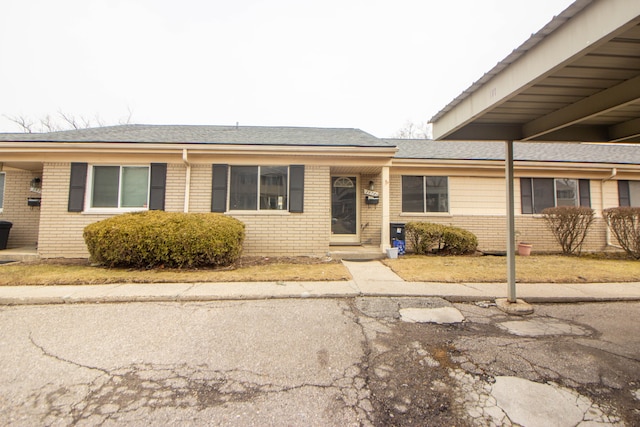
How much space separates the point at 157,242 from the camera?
6184mm

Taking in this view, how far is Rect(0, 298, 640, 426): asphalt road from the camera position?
1.91m

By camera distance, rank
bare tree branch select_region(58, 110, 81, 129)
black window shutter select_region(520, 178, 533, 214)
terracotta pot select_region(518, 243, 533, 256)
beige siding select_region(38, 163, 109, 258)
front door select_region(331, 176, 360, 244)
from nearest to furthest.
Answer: beige siding select_region(38, 163, 109, 258) < terracotta pot select_region(518, 243, 533, 256) < front door select_region(331, 176, 360, 244) < black window shutter select_region(520, 178, 533, 214) < bare tree branch select_region(58, 110, 81, 129)

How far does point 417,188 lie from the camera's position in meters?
10.0

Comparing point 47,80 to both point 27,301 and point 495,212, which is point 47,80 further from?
point 495,212

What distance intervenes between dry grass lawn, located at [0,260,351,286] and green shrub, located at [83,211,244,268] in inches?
11.0

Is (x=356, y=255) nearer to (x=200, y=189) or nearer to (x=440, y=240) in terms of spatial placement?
(x=440, y=240)

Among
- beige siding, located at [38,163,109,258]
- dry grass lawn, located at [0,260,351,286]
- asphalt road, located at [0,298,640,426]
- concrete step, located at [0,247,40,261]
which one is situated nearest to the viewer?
asphalt road, located at [0,298,640,426]

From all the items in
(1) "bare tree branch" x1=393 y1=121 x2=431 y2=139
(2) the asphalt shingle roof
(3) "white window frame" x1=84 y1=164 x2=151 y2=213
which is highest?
(1) "bare tree branch" x1=393 y1=121 x2=431 y2=139

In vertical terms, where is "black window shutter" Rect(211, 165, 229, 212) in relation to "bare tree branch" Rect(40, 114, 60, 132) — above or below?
below

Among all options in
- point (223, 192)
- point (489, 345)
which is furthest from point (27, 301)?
point (489, 345)

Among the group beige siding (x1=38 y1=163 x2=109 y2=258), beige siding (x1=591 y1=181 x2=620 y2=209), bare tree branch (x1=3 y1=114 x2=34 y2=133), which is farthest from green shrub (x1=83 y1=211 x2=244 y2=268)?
bare tree branch (x1=3 y1=114 x2=34 y2=133)

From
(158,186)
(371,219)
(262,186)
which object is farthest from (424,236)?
(158,186)

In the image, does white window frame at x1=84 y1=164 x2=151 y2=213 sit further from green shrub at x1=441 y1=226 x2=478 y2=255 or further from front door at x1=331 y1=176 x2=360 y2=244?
green shrub at x1=441 y1=226 x2=478 y2=255

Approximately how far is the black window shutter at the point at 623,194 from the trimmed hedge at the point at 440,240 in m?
6.81
